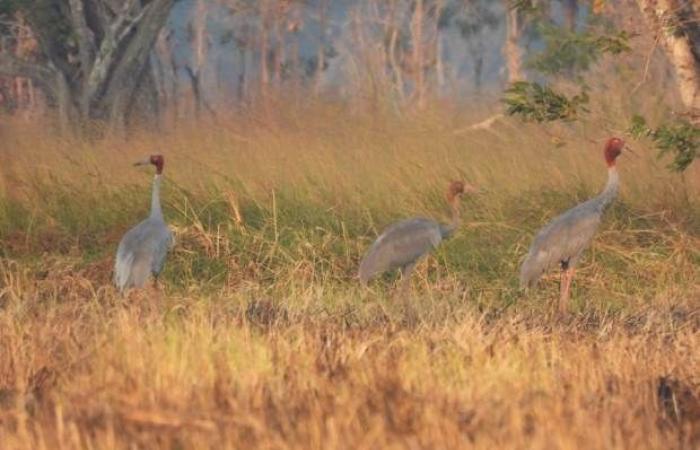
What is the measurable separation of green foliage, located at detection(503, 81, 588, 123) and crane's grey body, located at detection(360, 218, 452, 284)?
0.93 meters

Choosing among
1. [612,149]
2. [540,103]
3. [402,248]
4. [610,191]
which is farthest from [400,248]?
[612,149]

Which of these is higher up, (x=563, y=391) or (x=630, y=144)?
(x=563, y=391)

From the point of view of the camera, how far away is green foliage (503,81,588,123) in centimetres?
878

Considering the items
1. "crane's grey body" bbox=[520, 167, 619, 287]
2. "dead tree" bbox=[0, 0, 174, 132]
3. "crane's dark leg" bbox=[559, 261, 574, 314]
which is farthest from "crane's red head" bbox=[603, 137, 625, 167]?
"dead tree" bbox=[0, 0, 174, 132]

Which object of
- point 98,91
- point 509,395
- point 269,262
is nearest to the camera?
point 509,395

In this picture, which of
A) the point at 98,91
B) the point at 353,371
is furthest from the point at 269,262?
the point at 98,91

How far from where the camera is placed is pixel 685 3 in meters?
9.08

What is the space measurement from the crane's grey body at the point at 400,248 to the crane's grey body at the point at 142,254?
3.53ft

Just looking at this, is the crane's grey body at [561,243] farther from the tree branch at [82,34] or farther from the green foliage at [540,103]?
the tree branch at [82,34]

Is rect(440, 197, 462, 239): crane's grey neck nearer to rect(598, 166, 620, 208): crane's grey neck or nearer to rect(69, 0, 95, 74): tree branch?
rect(598, 166, 620, 208): crane's grey neck

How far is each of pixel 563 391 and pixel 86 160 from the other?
7.37 m

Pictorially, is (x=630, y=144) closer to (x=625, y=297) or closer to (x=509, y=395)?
(x=625, y=297)

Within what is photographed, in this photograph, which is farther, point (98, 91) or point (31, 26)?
point (31, 26)

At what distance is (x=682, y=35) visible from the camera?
9.32 meters
